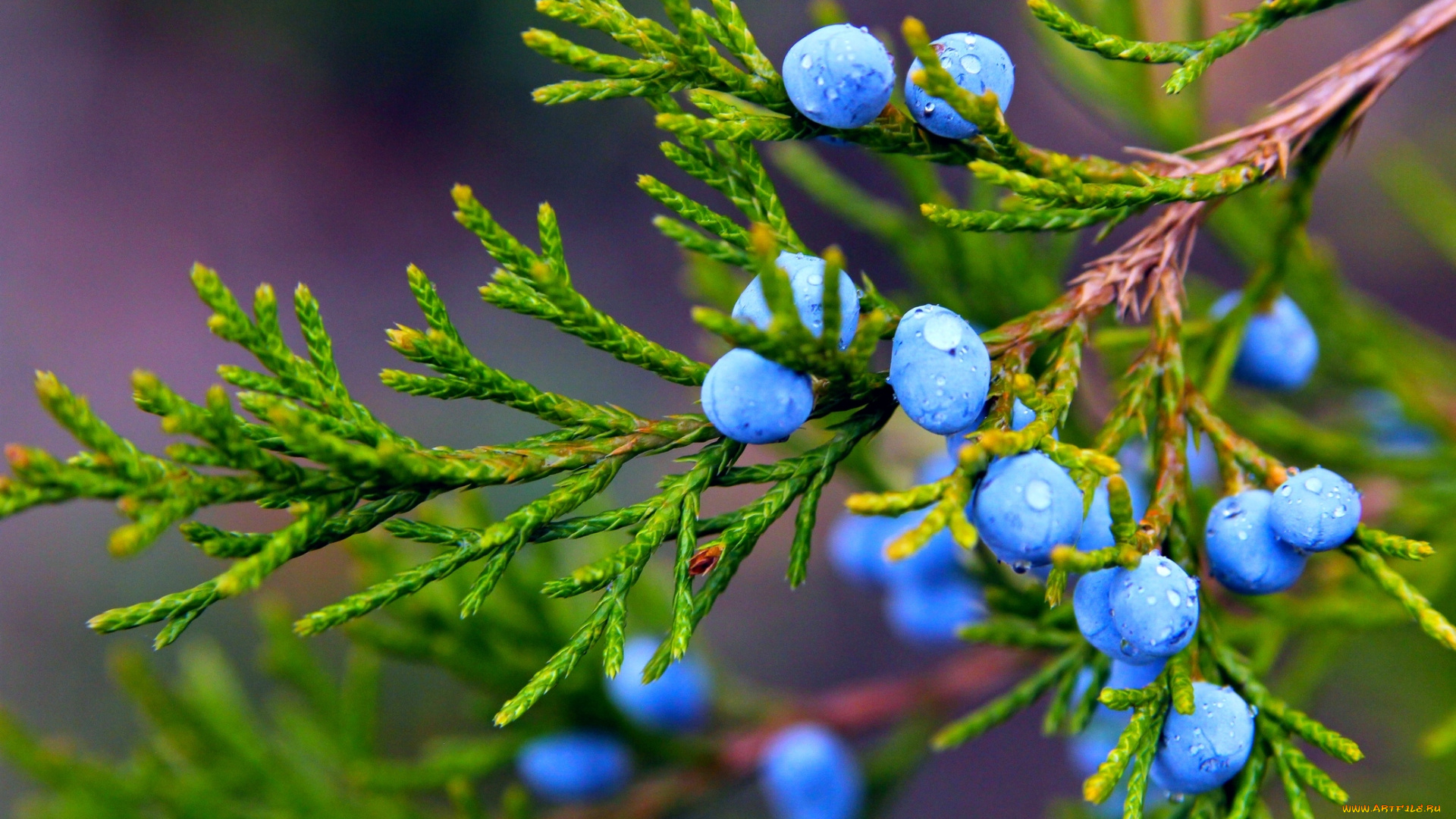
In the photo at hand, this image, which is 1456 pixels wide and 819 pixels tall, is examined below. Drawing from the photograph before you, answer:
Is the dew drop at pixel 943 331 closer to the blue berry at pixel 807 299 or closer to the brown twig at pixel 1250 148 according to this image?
the blue berry at pixel 807 299

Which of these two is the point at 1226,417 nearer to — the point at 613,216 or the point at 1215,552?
the point at 1215,552

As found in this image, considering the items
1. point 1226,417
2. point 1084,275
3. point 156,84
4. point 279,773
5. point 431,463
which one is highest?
point 156,84

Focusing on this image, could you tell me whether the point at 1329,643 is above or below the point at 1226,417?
below

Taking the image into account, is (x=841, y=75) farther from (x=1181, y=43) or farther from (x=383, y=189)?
(x=383, y=189)

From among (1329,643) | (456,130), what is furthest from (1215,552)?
(456,130)

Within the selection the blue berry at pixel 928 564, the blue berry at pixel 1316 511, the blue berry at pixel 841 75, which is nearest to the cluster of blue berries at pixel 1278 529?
the blue berry at pixel 1316 511

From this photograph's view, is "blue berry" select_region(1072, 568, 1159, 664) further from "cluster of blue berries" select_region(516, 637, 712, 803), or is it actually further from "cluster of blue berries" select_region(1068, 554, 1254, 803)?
"cluster of blue berries" select_region(516, 637, 712, 803)

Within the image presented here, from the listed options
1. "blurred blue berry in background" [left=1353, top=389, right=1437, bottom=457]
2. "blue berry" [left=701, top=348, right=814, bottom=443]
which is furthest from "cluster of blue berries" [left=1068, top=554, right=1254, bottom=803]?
"blurred blue berry in background" [left=1353, top=389, right=1437, bottom=457]
